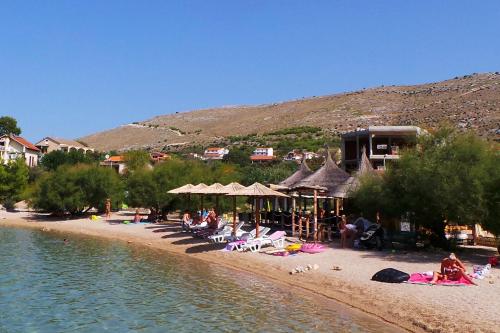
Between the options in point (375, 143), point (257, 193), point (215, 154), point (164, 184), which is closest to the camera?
point (257, 193)

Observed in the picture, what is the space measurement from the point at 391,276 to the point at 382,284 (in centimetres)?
42

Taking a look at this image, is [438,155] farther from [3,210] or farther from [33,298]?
[3,210]

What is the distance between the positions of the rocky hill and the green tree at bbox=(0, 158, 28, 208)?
48.9 m

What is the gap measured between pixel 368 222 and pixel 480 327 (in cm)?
1133

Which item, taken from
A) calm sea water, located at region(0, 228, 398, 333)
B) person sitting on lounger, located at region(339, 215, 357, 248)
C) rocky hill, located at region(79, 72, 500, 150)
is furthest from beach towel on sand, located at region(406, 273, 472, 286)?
rocky hill, located at region(79, 72, 500, 150)

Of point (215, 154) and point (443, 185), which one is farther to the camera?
point (215, 154)

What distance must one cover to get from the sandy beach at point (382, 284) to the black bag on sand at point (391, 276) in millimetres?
289

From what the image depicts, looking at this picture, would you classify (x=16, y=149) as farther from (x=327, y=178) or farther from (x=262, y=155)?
(x=327, y=178)

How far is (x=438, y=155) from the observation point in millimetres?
18250

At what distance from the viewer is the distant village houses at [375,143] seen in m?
41.0

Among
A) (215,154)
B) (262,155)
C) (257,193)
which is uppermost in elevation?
(215,154)

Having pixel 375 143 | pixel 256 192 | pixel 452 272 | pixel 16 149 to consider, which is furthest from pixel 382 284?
pixel 16 149

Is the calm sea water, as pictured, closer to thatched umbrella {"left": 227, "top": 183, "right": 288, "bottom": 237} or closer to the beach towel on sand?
the beach towel on sand

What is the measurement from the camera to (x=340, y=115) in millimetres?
112500
